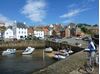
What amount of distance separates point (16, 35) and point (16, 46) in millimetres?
29584

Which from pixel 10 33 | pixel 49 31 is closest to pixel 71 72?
pixel 10 33

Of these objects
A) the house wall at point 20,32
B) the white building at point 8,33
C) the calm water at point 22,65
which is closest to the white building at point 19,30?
the house wall at point 20,32

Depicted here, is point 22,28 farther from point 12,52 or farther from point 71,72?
point 71,72

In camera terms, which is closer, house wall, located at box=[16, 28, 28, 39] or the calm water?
the calm water

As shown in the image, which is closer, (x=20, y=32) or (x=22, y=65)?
(x=22, y=65)

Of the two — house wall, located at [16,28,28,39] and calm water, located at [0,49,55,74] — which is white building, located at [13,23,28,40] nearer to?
house wall, located at [16,28,28,39]

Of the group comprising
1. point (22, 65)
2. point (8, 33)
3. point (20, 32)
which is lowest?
point (22, 65)

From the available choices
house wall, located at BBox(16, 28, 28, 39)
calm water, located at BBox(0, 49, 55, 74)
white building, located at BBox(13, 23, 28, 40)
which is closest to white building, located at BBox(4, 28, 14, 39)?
white building, located at BBox(13, 23, 28, 40)

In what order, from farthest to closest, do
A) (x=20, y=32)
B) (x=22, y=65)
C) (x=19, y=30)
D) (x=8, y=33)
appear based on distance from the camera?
1. (x=20, y=32)
2. (x=19, y=30)
3. (x=8, y=33)
4. (x=22, y=65)

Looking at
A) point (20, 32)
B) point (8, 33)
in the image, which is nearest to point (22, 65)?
point (8, 33)

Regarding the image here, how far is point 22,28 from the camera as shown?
10312 centimetres

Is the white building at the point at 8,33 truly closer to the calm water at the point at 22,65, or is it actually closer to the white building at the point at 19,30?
the white building at the point at 19,30

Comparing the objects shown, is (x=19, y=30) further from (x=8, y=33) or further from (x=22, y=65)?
(x=22, y=65)

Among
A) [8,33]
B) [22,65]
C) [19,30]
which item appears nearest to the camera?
[22,65]
